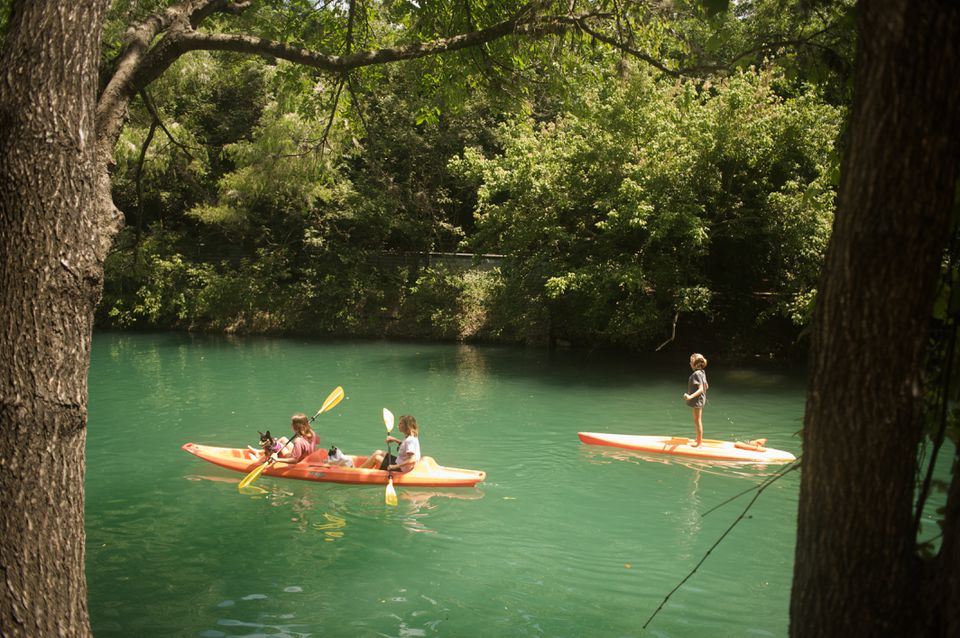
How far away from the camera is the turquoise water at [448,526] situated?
20.6 ft

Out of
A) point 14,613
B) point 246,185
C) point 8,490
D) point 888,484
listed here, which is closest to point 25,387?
point 8,490

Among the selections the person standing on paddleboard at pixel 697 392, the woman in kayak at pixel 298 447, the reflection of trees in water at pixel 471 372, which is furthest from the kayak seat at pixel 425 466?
the reflection of trees in water at pixel 471 372

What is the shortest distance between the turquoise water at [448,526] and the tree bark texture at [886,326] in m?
4.07

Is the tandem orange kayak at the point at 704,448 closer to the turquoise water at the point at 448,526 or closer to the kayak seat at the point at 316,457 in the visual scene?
the turquoise water at the point at 448,526

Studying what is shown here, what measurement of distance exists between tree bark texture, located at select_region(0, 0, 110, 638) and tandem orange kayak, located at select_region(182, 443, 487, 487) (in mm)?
6538

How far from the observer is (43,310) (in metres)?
2.88

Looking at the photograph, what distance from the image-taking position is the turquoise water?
20.6 feet

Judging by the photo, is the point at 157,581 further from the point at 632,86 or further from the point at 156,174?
the point at 156,174

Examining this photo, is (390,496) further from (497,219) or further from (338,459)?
(497,219)

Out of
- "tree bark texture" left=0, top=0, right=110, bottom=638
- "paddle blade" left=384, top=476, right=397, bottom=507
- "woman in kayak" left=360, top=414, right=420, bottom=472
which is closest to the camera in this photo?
"tree bark texture" left=0, top=0, right=110, bottom=638

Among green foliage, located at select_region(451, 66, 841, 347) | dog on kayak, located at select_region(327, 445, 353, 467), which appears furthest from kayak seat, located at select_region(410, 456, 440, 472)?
green foliage, located at select_region(451, 66, 841, 347)

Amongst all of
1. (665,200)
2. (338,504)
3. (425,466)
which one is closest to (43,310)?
(338,504)

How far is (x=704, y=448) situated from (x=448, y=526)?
4204 millimetres

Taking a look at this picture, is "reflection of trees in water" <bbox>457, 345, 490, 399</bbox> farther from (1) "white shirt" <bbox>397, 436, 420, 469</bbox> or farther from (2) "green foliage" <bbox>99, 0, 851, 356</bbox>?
(1) "white shirt" <bbox>397, 436, 420, 469</bbox>
